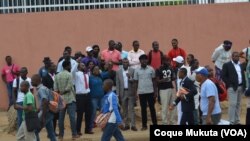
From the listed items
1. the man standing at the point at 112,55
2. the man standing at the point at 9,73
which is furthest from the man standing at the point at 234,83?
the man standing at the point at 9,73

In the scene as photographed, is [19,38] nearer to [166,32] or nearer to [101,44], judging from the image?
[101,44]

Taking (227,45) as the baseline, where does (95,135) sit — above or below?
below

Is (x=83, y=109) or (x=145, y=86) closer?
(x=83, y=109)

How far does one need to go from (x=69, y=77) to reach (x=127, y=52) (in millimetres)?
3021

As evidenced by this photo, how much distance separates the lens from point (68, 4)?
995 inches

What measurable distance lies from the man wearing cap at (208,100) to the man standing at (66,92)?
4.03 m

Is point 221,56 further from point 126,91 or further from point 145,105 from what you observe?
point 126,91

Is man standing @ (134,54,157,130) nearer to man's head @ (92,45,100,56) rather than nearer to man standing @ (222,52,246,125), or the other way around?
man's head @ (92,45,100,56)

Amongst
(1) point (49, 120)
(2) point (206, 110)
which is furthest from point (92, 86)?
(2) point (206, 110)

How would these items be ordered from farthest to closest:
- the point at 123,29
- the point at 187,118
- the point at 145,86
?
the point at 123,29
the point at 145,86
the point at 187,118

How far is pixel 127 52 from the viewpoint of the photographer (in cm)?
2352

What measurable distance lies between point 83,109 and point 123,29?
4257 mm

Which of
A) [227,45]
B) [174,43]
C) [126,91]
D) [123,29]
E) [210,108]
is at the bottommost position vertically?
[210,108]

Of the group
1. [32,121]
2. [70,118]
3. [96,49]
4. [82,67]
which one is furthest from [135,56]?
[32,121]
